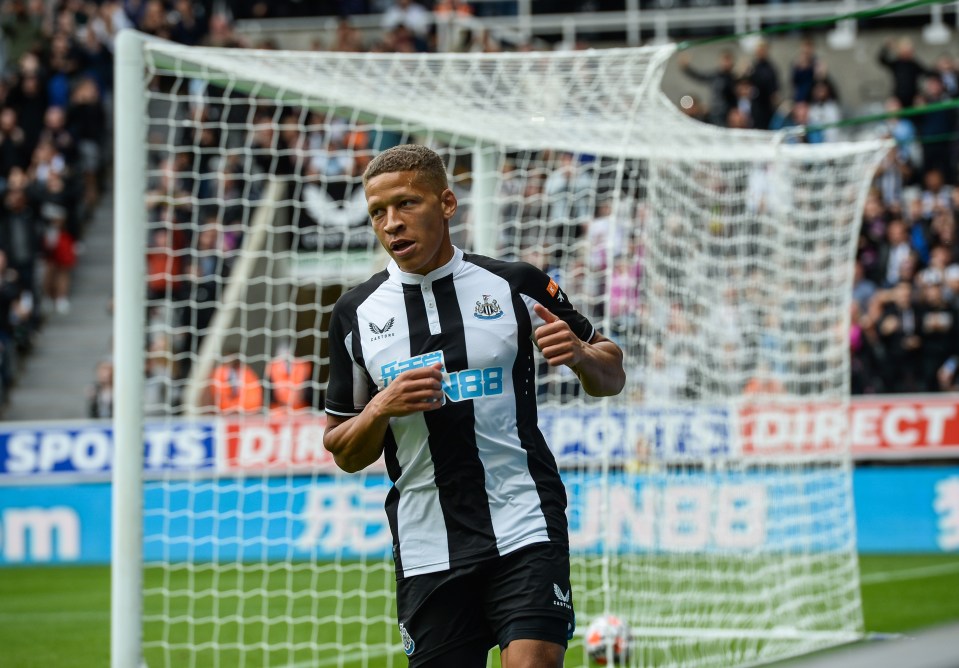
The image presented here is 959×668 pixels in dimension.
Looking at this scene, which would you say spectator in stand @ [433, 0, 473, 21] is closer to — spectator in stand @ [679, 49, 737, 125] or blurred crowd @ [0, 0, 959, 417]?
blurred crowd @ [0, 0, 959, 417]

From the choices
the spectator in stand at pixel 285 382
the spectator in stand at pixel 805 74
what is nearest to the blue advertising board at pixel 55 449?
the spectator in stand at pixel 285 382

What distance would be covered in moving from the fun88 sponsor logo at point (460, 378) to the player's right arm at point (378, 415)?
12 cm

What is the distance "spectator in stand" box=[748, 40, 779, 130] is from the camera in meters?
17.6

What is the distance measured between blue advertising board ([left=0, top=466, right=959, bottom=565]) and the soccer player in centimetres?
455

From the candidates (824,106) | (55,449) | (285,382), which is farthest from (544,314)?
(824,106)

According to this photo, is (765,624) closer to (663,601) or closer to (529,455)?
(663,601)

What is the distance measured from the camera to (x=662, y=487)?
811 cm

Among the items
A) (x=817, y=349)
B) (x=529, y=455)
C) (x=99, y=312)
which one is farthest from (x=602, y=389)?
(x=99, y=312)

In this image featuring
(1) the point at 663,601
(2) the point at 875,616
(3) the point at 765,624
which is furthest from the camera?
(2) the point at 875,616

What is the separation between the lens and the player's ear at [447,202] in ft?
12.7

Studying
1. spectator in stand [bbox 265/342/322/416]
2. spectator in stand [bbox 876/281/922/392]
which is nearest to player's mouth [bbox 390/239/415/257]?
spectator in stand [bbox 265/342/322/416]

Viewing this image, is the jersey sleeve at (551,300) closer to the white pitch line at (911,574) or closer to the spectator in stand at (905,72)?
the white pitch line at (911,574)

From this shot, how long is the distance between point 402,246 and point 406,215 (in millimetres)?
89

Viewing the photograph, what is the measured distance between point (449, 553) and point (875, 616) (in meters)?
6.32
